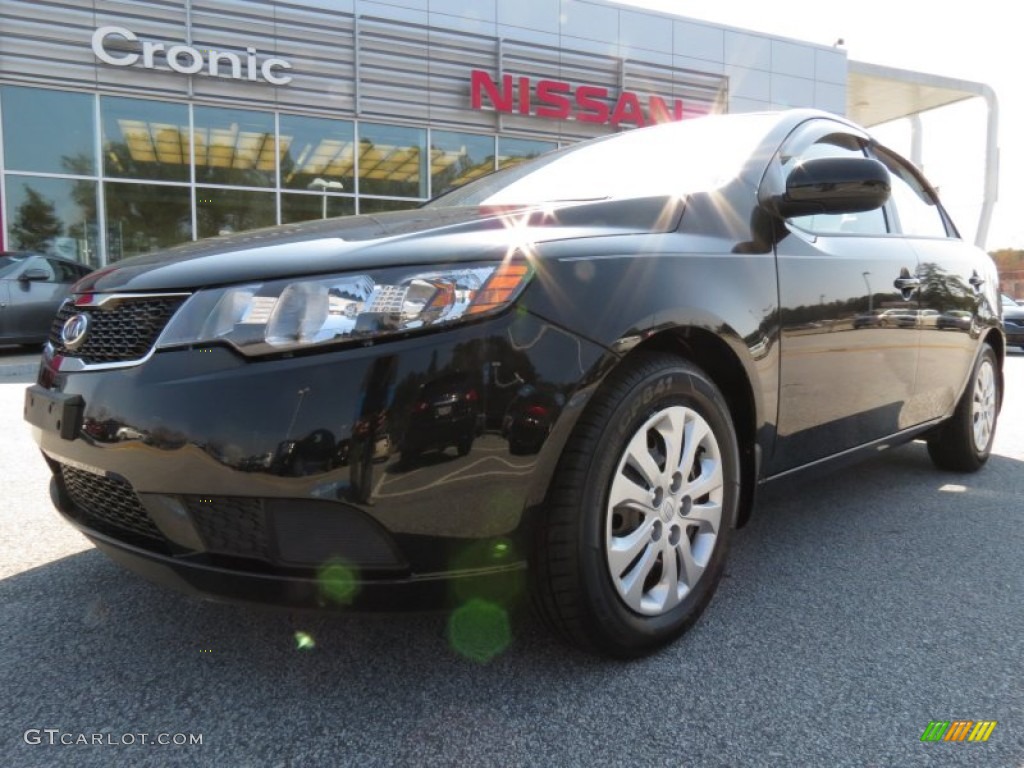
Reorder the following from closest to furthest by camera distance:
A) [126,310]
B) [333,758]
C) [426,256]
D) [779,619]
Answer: [333,758], [426,256], [126,310], [779,619]

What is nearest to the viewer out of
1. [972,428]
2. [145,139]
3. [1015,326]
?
[972,428]

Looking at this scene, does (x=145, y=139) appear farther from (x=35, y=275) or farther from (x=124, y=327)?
(x=124, y=327)

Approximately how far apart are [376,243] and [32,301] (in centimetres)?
863

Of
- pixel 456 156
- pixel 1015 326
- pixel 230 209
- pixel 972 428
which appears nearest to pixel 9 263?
pixel 230 209

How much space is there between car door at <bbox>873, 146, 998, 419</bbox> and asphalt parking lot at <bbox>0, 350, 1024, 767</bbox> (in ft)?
2.87

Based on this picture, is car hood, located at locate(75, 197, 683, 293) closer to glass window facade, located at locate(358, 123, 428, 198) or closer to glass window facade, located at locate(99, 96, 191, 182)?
glass window facade, located at locate(99, 96, 191, 182)

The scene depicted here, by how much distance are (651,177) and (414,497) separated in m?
1.27

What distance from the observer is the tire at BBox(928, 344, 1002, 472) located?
11.7ft

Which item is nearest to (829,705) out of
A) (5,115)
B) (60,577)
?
(60,577)

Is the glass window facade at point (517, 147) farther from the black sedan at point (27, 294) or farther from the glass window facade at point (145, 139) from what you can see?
the black sedan at point (27, 294)

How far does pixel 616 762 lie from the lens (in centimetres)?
143

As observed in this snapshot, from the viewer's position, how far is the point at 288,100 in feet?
40.3

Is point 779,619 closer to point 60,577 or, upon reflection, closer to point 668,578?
point 668,578

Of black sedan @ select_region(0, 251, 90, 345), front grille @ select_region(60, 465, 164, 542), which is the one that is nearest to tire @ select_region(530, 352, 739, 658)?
front grille @ select_region(60, 465, 164, 542)
